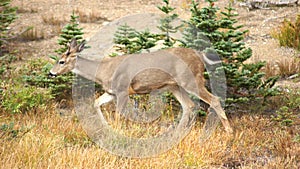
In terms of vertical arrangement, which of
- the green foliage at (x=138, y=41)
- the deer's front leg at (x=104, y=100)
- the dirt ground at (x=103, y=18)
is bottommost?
the dirt ground at (x=103, y=18)

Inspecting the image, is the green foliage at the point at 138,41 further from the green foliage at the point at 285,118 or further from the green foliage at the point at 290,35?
the green foliage at the point at 290,35

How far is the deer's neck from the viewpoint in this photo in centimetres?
842

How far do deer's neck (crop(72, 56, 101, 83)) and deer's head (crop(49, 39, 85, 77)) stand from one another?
106 millimetres

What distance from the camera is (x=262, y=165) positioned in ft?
20.8

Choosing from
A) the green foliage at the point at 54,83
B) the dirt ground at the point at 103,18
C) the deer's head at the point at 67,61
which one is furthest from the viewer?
the dirt ground at the point at 103,18

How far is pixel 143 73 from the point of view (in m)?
7.87

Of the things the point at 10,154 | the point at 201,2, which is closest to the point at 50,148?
the point at 10,154

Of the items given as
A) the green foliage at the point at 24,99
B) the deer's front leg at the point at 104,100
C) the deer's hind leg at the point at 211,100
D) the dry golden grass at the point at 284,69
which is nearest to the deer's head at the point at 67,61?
the green foliage at the point at 24,99

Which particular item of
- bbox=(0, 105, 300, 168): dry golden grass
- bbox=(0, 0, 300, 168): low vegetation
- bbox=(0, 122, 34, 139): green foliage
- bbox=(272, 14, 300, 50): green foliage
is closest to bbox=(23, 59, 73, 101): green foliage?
bbox=(0, 0, 300, 168): low vegetation

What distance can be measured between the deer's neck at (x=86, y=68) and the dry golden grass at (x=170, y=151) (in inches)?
39.1

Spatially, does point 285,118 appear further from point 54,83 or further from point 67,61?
point 54,83

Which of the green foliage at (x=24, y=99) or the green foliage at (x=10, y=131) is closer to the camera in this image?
the green foliage at (x=10, y=131)

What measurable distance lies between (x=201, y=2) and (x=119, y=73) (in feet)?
36.6

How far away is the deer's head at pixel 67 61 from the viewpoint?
822 cm
